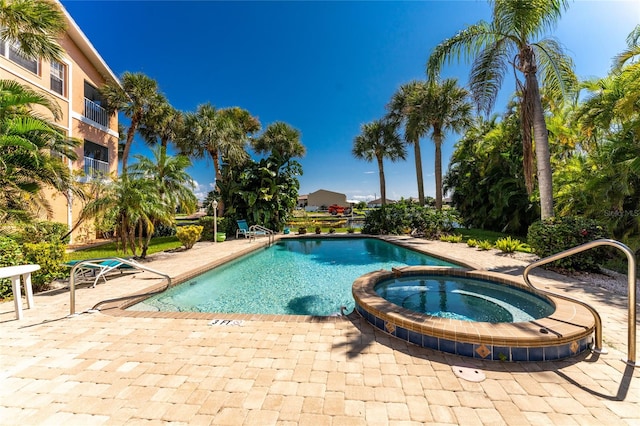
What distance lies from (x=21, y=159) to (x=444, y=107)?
18643 mm

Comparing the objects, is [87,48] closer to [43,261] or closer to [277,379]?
[43,261]

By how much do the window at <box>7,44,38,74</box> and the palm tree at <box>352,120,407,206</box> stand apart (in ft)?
63.9

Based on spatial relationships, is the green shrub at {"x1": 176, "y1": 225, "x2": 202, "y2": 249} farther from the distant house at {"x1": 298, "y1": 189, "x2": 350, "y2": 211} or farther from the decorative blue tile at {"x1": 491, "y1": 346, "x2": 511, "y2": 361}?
the distant house at {"x1": 298, "y1": 189, "x2": 350, "y2": 211}

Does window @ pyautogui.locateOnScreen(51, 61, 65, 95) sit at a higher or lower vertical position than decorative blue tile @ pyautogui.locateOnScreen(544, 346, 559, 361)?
higher

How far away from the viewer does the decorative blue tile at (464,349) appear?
316 cm

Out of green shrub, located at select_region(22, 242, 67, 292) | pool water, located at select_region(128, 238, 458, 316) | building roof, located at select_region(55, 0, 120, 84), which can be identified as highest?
building roof, located at select_region(55, 0, 120, 84)

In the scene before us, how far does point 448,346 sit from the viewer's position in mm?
3268

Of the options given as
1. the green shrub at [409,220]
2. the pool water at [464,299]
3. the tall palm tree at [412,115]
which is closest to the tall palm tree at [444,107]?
the tall palm tree at [412,115]

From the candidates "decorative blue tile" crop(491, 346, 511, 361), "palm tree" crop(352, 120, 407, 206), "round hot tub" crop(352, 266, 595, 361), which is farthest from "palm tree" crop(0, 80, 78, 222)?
"palm tree" crop(352, 120, 407, 206)

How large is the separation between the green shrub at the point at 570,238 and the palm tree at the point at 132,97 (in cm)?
2033

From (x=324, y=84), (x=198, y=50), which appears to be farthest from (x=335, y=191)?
(x=198, y=50)

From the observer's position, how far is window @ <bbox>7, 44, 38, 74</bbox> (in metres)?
10.3

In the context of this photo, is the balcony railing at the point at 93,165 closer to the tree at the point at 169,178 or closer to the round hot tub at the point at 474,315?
the tree at the point at 169,178

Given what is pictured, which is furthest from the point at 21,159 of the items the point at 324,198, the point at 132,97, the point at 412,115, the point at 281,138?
the point at 324,198
